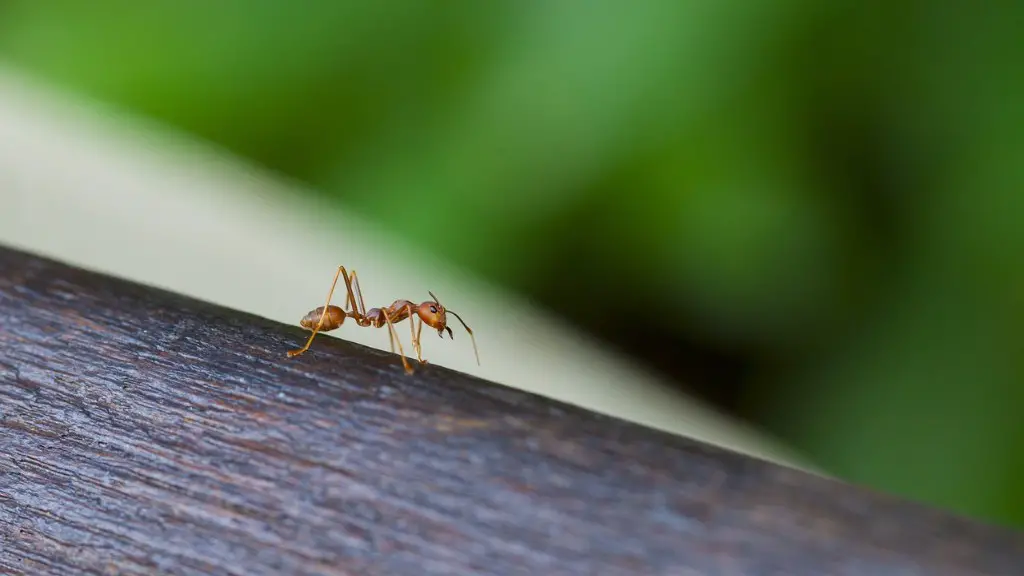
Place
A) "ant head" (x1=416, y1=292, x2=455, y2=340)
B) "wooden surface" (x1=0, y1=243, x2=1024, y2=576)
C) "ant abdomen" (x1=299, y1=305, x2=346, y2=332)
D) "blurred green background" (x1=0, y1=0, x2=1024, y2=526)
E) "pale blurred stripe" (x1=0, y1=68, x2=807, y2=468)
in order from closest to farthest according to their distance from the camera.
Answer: "wooden surface" (x1=0, y1=243, x2=1024, y2=576) < "ant abdomen" (x1=299, y1=305, x2=346, y2=332) < "ant head" (x1=416, y1=292, x2=455, y2=340) < "blurred green background" (x1=0, y1=0, x2=1024, y2=526) < "pale blurred stripe" (x1=0, y1=68, x2=807, y2=468)

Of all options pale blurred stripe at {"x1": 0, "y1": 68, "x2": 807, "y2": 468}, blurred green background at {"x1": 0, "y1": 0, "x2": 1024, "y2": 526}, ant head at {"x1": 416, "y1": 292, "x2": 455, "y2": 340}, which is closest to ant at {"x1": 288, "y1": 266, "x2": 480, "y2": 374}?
ant head at {"x1": 416, "y1": 292, "x2": 455, "y2": 340}

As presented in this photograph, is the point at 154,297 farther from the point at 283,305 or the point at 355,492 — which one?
the point at 283,305

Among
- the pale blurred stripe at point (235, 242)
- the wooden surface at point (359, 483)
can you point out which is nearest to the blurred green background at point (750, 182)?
the pale blurred stripe at point (235, 242)

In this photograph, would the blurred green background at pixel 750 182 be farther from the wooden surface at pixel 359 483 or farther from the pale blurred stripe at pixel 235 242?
the wooden surface at pixel 359 483

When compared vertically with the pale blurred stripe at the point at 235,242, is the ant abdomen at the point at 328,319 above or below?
below

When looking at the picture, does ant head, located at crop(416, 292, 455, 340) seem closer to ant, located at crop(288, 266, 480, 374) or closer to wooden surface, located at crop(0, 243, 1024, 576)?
ant, located at crop(288, 266, 480, 374)

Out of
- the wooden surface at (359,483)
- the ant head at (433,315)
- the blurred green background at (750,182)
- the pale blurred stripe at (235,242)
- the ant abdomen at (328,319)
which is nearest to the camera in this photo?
the wooden surface at (359,483)
